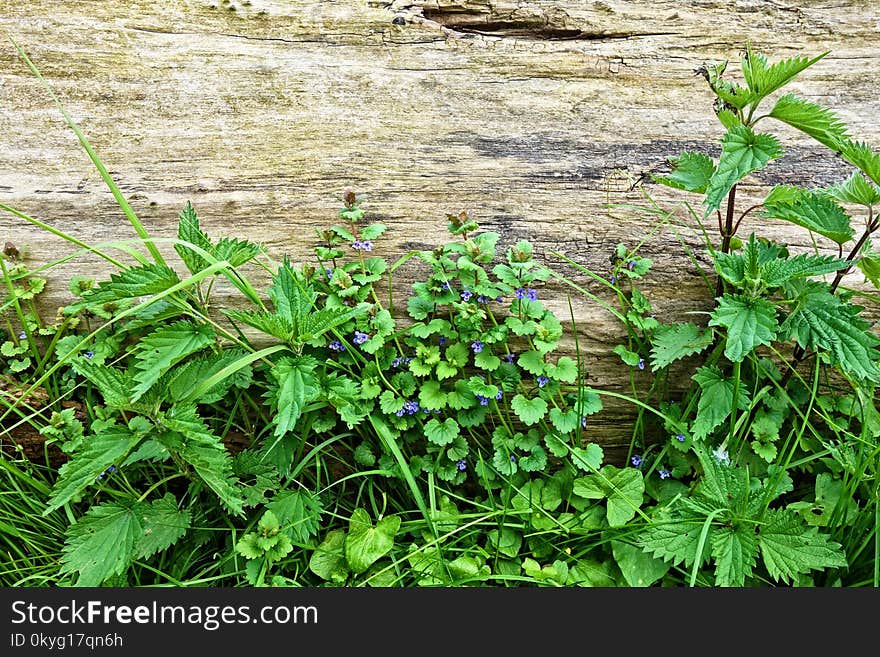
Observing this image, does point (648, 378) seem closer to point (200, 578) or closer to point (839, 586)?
point (839, 586)

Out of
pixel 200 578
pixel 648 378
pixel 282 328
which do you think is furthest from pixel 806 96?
pixel 200 578

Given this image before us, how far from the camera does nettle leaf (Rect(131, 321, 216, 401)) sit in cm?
160

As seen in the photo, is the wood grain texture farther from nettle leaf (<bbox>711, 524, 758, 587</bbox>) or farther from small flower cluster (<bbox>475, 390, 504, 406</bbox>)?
nettle leaf (<bbox>711, 524, 758, 587</bbox>)

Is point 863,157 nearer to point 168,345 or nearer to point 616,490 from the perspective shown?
point 616,490

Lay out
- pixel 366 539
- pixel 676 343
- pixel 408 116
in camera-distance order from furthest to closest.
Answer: pixel 408 116
pixel 676 343
pixel 366 539

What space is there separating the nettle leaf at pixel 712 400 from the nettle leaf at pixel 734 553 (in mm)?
286

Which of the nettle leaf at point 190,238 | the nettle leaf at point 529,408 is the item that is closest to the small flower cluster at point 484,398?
the nettle leaf at point 529,408

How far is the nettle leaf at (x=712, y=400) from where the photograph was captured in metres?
1.97

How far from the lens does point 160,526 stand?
1900 millimetres

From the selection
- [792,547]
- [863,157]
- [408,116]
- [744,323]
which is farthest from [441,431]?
[863,157]

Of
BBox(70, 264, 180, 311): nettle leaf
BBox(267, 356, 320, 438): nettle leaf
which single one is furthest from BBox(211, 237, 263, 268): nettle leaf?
BBox(267, 356, 320, 438): nettle leaf

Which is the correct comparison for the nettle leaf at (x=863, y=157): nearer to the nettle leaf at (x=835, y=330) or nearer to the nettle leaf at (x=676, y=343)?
the nettle leaf at (x=835, y=330)

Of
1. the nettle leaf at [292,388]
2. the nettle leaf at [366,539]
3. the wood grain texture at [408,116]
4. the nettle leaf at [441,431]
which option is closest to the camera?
the nettle leaf at [292,388]

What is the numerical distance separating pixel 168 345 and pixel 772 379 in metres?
1.84
